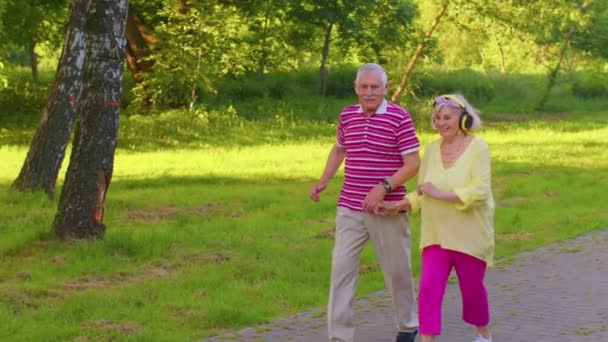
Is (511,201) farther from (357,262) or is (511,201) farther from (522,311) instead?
(357,262)

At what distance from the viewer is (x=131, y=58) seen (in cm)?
3525

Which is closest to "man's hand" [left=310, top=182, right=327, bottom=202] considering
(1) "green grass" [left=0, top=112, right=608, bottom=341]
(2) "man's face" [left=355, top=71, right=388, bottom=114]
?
(2) "man's face" [left=355, top=71, right=388, bottom=114]

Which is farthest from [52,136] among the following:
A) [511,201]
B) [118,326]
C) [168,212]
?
[118,326]

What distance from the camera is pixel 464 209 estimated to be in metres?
7.38

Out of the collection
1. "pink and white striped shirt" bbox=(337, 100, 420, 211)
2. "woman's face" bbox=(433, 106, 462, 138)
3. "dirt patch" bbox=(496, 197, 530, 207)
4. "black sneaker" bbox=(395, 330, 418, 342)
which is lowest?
"dirt patch" bbox=(496, 197, 530, 207)

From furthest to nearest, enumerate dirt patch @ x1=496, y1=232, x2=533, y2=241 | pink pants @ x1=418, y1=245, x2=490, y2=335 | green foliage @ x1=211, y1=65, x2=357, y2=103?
green foliage @ x1=211, y1=65, x2=357, y2=103 < dirt patch @ x1=496, y1=232, x2=533, y2=241 < pink pants @ x1=418, y1=245, x2=490, y2=335

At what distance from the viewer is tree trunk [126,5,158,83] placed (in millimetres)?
34844

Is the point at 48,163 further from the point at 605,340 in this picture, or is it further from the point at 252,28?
the point at 252,28

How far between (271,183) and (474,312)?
1387cm

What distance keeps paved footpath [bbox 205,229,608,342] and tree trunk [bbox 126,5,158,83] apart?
2384 centimetres

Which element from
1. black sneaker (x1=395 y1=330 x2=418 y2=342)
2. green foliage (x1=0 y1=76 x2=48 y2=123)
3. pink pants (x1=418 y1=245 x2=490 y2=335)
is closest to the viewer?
pink pants (x1=418 y1=245 x2=490 y2=335)

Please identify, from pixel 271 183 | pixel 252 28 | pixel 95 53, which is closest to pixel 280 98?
pixel 252 28

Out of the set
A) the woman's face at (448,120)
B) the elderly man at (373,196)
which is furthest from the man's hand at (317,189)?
the woman's face at (448,120)

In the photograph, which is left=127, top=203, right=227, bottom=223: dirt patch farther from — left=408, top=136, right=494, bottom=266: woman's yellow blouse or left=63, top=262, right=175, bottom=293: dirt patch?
left=408, top=136, right=494, bottom=266: woman's yellow blouse
